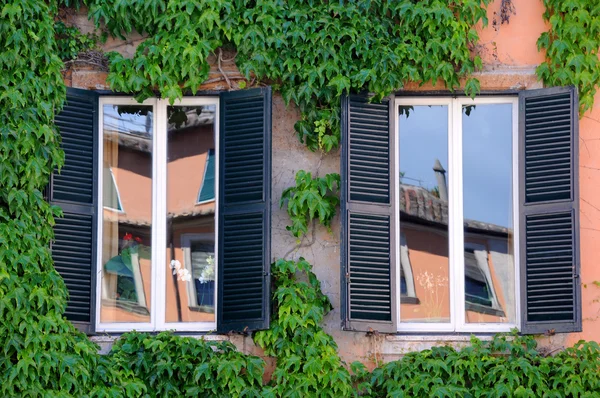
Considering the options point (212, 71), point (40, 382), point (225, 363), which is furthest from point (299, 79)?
point (40, 382)

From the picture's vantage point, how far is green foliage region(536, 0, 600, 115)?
1316cm

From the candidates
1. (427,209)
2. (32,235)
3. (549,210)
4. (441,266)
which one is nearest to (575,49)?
(549,210)

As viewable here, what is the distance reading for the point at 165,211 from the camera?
44.0ft

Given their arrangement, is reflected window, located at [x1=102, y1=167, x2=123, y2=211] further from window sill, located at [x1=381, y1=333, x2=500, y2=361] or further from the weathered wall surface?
window sill, located at [x1=381, y1=333, x2=500, y2=361]

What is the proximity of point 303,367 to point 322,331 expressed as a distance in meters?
A: 0.41

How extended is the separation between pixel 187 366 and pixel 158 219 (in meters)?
1.48

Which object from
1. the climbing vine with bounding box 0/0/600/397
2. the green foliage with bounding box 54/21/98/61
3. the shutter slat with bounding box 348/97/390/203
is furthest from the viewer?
the green foliage with bounding box 54/21/98/61

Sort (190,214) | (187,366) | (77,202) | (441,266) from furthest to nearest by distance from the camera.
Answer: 1. (190,214)
2. (441,266)
3. (77,202)
4. (187,366)

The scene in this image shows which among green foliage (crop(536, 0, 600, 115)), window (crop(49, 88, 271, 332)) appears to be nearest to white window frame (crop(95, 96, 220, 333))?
window (crop(49, 88, 271, 332))

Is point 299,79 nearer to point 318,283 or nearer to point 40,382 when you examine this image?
point 318,283

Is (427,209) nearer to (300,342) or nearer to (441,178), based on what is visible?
(441,178)

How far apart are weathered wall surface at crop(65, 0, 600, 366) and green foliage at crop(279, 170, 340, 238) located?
168 mm

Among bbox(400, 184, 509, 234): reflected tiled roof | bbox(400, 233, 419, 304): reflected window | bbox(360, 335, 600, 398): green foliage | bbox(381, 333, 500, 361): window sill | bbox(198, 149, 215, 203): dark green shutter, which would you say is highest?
bbox(198, 149, 215, 203): dark green shutter

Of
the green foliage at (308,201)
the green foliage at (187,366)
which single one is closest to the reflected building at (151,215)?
the green foliage at (187,366)
